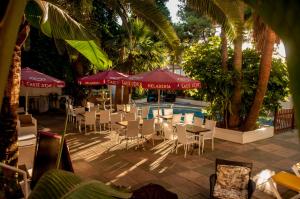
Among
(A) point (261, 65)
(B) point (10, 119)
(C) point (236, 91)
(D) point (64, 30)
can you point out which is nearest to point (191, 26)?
(C) point (236, 91)

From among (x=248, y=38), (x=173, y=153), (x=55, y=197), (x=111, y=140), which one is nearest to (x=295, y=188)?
(x=173, y=153)

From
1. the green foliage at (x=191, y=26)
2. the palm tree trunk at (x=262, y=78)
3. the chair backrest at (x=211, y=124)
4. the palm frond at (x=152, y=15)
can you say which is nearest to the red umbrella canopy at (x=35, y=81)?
the palm frond at (x=152, y=15)

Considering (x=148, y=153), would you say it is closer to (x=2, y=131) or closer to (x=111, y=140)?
(x=111, y=140)

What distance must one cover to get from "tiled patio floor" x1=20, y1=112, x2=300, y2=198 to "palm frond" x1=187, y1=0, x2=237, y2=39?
165 inches

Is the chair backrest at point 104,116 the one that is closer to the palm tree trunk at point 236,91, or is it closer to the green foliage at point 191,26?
the palm tree trunk at point 236,91

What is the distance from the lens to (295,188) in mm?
5887

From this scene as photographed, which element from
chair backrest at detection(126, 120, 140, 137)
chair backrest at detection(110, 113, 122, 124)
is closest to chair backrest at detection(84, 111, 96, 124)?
chair backrest at detection(110, 113, 122, 124)

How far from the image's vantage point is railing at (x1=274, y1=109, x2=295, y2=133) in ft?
45.8

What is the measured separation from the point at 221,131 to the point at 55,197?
11456 millimetres

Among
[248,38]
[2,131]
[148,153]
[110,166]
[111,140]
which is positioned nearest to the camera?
[2,131]

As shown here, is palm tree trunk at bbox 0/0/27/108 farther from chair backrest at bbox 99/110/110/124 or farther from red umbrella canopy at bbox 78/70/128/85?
red umbrella canopy at bbox 78/70/128/85

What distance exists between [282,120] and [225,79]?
493 cm

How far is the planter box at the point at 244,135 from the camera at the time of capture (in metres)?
11.7

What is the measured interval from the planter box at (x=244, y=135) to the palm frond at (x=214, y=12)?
4.63 meters
